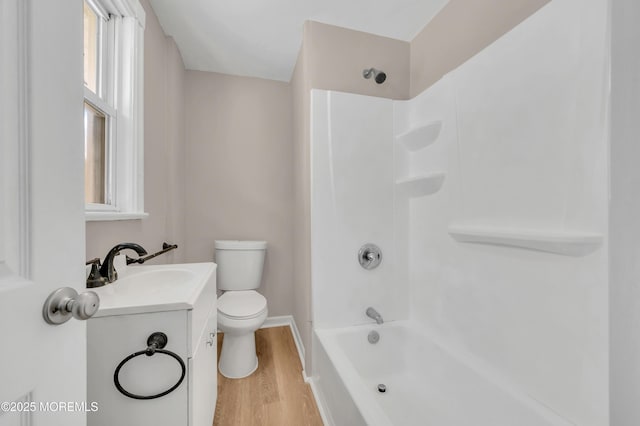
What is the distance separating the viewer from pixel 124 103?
131cm

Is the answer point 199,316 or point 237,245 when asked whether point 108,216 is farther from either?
point 237,245

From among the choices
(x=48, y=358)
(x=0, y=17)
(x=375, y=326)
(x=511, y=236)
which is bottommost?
(x=375, y=326)

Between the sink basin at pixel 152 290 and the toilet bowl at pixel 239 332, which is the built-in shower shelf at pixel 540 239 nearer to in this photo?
the sink basin at pixel 152 290

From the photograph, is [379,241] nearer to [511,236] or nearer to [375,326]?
[375,326]

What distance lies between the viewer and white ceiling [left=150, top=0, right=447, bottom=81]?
1.51m

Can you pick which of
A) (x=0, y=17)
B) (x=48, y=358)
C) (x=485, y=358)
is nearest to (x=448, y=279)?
(x=485, y=358)

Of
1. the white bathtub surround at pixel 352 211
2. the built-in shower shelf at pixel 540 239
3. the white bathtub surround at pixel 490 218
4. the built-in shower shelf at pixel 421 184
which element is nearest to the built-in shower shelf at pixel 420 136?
the white bathtub surround at pixel 490 218

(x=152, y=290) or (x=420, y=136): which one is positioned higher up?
(x=420, y=136)

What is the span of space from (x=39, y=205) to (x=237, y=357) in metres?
1.65

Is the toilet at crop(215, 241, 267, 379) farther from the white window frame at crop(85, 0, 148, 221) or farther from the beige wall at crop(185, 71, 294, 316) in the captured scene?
the white window frame at crop(85, 0, 148, 221)

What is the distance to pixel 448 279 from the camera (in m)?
1.41

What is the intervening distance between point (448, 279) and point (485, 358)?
395 millimetres

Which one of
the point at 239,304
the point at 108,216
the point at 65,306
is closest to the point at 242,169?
the point at 239,304

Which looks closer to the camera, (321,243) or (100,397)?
(100,397)
